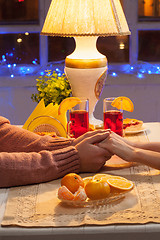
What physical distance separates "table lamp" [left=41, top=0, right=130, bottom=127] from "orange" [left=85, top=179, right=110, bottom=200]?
0.85 metres

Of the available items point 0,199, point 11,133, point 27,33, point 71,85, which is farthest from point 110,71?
point 0,199

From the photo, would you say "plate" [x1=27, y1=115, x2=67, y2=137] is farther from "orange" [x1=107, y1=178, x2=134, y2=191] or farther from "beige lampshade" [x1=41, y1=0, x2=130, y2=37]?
"orange" [x1=107, y1=178, x2=134, y2=191]

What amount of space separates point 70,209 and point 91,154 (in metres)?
0.33

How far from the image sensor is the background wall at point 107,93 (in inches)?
129

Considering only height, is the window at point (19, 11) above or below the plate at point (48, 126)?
above

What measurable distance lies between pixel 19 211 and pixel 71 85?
37.8 inches

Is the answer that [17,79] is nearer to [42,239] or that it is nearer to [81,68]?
[81,68]

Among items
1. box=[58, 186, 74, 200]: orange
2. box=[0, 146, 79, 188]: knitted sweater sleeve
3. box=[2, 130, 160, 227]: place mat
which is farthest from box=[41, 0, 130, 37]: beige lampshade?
box=[58, 186, 74, 200]: orange

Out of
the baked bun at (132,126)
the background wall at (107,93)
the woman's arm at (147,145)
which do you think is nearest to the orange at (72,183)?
the woman's arm at (147,145)

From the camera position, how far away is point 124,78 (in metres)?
3.29

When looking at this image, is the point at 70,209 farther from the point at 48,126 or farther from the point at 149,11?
the point at 149,11

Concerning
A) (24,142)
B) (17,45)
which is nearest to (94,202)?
(24,142)

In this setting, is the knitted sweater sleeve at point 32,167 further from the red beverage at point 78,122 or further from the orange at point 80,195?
the red beverage at point 78,122

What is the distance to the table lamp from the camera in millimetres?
1812
